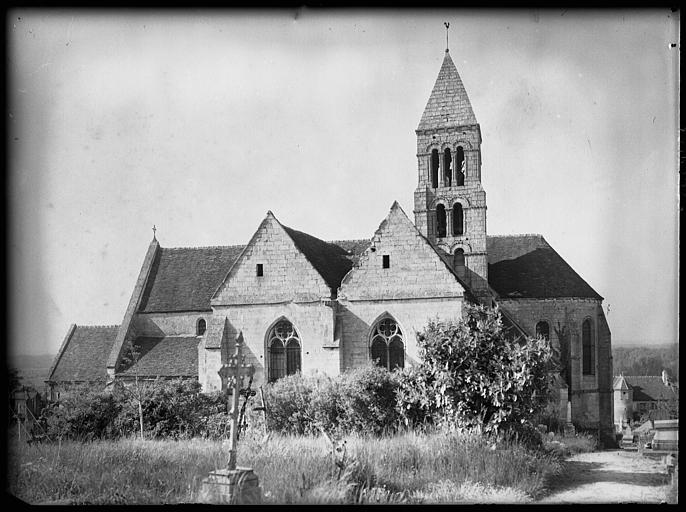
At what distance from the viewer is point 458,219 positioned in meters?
32.4

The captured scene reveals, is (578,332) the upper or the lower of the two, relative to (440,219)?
lower

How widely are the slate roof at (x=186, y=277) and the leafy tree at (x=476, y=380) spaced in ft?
55.8

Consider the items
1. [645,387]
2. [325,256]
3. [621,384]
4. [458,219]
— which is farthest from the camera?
[645,387]

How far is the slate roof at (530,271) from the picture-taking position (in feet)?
109

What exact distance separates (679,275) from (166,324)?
91.7 ft

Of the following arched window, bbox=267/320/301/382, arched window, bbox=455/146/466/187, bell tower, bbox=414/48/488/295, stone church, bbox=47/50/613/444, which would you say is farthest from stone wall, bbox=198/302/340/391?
arched window, bbox=455/146/466/187

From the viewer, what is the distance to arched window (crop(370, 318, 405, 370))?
2705 cm

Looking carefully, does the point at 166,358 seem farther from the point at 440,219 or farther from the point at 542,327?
the point at 542,327

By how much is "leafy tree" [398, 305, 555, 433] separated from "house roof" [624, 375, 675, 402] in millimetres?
48128

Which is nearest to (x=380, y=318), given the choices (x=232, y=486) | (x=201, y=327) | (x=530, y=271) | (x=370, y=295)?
(x=370, y=295)

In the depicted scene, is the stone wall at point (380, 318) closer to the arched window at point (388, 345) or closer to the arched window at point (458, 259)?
the arched window at point (388, 345)

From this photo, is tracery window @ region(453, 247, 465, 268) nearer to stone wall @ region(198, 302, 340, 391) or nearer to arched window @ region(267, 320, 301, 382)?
stone wall @ region(198, 302, 340, 391)

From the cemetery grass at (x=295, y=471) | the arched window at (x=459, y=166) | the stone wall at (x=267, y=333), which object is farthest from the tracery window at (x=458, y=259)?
the cemetery grass at (x=295, y=471)

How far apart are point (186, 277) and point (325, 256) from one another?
9.46 metres
